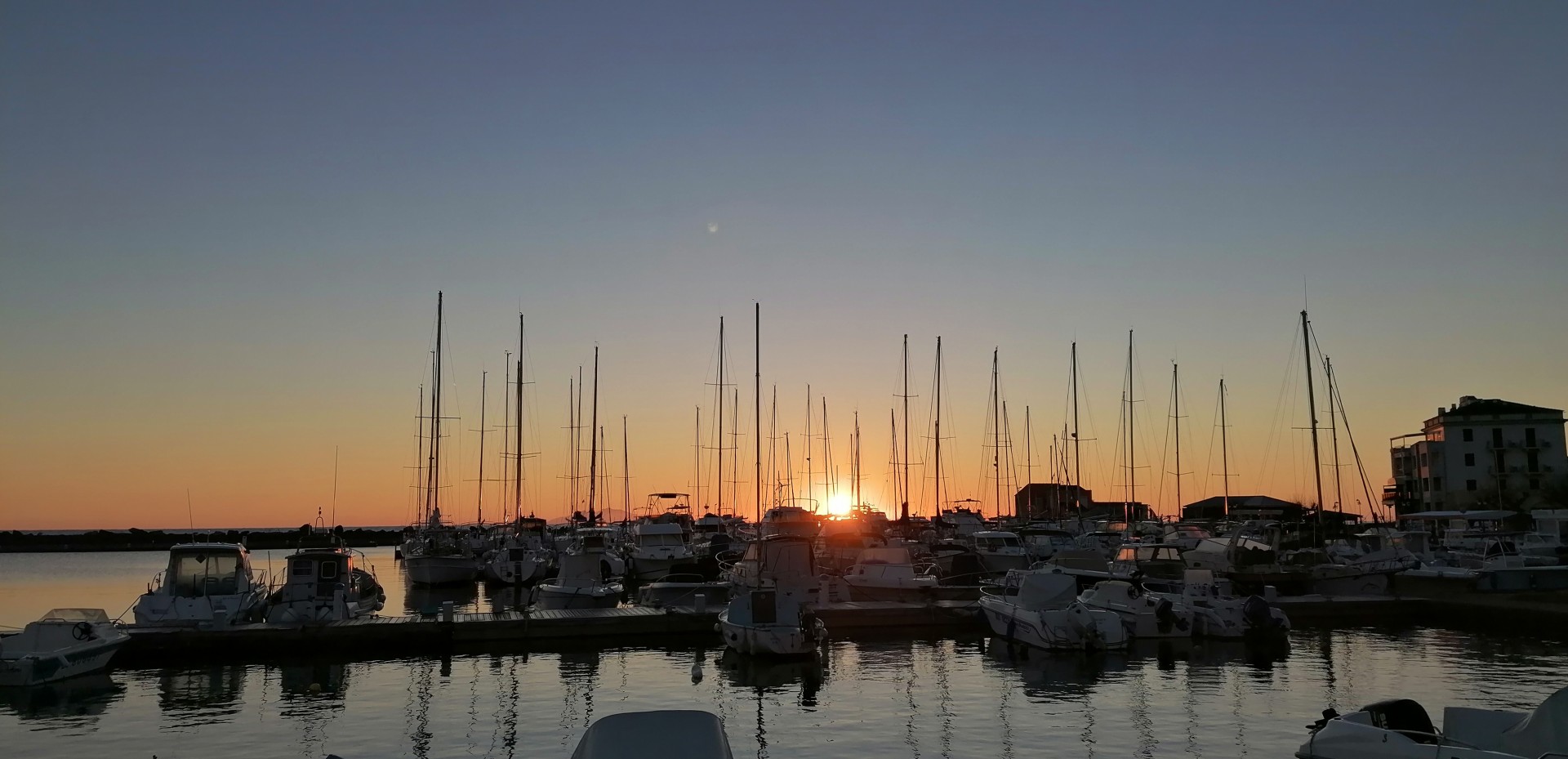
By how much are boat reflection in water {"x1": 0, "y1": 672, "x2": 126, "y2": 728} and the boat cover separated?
1642 cm

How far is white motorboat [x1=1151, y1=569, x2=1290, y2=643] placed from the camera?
32.8 m

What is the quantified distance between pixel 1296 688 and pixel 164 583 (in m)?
31.1

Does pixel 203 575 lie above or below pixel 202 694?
above

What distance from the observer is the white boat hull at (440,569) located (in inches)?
2297

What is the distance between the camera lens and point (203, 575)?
33656 mm

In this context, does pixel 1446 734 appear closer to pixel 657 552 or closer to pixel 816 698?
pixel 816 698

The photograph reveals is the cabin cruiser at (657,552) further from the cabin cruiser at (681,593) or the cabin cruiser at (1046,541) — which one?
the cabin cruiser at (1046,541)

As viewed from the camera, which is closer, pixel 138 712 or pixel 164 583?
pixel 138 712

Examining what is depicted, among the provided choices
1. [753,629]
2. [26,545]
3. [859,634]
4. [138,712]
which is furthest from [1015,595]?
[26,545]

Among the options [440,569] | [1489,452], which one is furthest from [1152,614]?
[1489,452]

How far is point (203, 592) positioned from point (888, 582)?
23.5m

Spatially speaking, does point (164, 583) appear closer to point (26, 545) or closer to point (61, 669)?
point (61, 669)

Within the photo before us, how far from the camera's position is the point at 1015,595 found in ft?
116

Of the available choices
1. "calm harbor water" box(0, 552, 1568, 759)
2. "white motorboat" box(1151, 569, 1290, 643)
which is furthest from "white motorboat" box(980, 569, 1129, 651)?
"white motorboat" box(1151, 569, 1290, 643)
